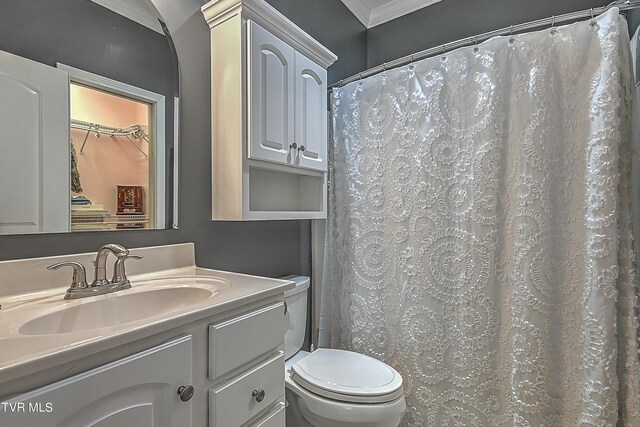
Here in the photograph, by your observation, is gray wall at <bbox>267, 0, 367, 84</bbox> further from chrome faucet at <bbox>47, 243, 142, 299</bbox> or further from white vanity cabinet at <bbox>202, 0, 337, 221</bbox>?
chrome faucet at <bbox>47, 243, 142, 299</bbox>

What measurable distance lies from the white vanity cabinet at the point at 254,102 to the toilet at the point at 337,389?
52cm

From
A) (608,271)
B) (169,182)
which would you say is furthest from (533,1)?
(169,182)

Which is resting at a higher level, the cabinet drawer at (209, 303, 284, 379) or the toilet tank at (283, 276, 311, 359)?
the cabinet drawer at (209, 303, 284, 379)

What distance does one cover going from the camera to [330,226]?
1.91 m

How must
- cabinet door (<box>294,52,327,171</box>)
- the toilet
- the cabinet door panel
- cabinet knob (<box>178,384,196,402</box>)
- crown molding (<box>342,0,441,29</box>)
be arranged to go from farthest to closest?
crown molding (<box>342,0,441,29</box>), cabinet door (<box>294,52,327,171</box>), the toilet, the cabinet door panel, cabinet knob (<box>178,384,196,402</box>)

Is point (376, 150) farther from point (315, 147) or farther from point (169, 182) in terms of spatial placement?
point (169, 182)

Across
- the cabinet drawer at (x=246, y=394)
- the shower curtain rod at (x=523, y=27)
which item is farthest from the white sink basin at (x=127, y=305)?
the shower curtain rod at (x=523, y=27)

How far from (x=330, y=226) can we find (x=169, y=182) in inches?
36.7

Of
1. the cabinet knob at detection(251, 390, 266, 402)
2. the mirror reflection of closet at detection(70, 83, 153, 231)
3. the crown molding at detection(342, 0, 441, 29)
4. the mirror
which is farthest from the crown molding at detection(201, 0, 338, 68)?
the cabinet knob at detection(251, 390, 266, 402)

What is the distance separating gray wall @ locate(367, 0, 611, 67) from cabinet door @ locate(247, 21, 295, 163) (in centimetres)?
121

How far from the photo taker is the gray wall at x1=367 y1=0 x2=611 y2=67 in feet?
6.07

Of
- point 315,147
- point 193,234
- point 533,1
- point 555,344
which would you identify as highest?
point 533,1

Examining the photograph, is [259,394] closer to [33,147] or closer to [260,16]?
[33,147]

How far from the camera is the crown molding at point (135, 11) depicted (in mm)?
1091
